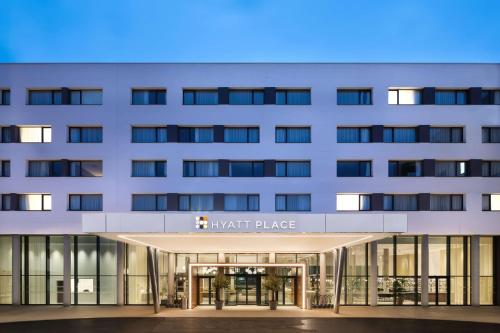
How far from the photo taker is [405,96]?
44750 millimetres

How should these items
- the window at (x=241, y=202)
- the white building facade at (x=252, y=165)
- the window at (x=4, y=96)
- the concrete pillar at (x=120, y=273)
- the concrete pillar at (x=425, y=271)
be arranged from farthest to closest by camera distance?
the window at (x=4, y=96) < the concrete pillar at (x=120, y=273) < the window at (x=241, y=202) < the white building facade at (x=252, y=165) < the concrete pillar at (x=425, y=271)

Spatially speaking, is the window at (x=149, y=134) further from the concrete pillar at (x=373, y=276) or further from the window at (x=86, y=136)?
the concrete pillar at (x=373, y=276)

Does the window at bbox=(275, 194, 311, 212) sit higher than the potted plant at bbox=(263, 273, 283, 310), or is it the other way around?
the window at bbox=(275, 194, 311, 212)

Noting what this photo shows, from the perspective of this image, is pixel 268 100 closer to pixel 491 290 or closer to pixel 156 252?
pixel 156 252

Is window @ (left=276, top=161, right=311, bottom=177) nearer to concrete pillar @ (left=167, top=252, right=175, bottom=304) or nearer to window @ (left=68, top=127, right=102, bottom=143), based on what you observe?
concrete pillar @ (left=167, top=252, right=175, bottom=304)

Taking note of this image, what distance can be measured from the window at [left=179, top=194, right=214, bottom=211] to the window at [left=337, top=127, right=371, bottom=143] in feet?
38.9

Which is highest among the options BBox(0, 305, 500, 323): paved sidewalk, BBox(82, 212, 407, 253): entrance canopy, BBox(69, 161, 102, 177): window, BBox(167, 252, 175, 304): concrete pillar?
BBox(69, 161, 102, 177): window

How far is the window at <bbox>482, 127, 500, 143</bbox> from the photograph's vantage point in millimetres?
44281

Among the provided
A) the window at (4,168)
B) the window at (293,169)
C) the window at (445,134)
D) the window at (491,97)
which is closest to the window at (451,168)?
the window at (445,134)

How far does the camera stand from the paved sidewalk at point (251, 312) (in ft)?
118

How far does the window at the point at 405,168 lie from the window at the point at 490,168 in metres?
5.32

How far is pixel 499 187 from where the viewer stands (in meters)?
43.6

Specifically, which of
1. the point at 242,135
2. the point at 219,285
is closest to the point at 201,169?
the point at 242,135

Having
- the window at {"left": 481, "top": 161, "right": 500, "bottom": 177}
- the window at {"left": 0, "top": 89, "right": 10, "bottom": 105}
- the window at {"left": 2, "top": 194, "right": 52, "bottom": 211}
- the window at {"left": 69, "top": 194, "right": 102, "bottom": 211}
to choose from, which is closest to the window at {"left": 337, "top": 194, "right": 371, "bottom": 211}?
the window at {"left": 481, "top": 161, "right": 500, "bottom": 177}
